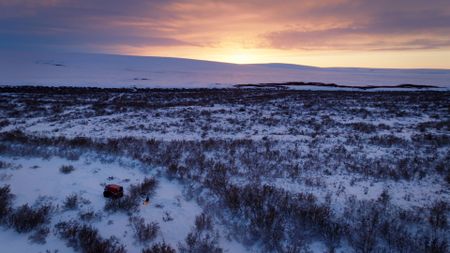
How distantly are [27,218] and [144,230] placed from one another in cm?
186

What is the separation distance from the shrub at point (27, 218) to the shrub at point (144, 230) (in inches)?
55.9

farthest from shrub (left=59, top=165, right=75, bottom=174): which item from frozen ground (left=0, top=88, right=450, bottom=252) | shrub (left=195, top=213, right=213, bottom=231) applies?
shrub (left=195, top=213, right=213, bottom=231)

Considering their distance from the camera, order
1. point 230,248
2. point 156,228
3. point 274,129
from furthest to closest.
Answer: point 274,129
point 156,228
point 230,248

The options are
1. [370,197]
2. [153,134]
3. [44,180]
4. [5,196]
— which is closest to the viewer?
[5,196]

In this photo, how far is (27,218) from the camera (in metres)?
4.96

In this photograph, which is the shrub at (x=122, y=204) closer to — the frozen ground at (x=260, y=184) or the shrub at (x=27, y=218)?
the frozen ground at (x=260, y=184)

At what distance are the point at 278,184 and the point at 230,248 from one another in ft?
9.24

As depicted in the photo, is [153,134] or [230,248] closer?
[230,248]

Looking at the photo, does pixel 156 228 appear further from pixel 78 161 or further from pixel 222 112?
pixel 222 112

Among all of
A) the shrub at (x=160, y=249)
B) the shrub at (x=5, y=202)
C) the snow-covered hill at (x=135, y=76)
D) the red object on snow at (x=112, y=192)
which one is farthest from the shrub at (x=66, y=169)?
the snow-covered hill at (x=135, y=76)

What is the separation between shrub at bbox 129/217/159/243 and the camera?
15.6ft

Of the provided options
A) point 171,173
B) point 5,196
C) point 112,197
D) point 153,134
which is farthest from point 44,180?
point 153,134

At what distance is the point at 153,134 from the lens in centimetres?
1347

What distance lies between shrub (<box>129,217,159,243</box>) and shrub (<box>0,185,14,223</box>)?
6.73 ft
